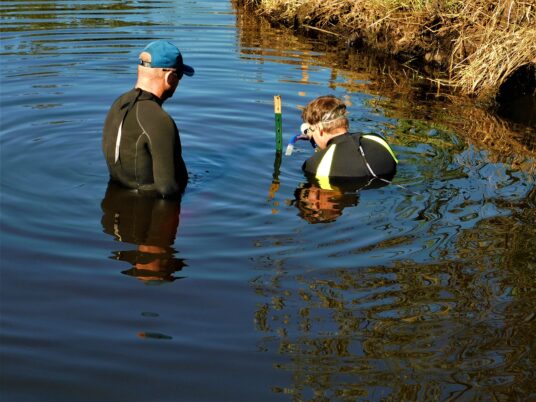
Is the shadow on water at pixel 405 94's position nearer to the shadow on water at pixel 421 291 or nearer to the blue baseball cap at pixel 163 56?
the shadow on water at pixel 421 291

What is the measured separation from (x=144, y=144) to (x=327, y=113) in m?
2.05

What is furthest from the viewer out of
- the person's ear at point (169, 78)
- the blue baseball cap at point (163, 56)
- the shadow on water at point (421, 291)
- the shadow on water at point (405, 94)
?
the shadow on water at point (405, 94)

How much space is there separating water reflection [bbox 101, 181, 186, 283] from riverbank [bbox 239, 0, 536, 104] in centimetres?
638

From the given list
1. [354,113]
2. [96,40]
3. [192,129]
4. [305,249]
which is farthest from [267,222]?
[96,40]

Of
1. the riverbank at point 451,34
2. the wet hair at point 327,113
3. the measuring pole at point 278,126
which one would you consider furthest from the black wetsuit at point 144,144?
the riverbank at point 451,34

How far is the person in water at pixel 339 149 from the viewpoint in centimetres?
855

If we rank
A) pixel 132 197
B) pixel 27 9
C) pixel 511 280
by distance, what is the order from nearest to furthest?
pixel 511 280 → pixel 132 197 → pixel 27 9

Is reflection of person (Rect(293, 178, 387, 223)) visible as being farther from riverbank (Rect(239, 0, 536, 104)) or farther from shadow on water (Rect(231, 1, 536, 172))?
riverbank (Rect(239, 0, 536, 104))

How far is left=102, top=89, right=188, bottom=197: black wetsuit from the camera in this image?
728 centimetres

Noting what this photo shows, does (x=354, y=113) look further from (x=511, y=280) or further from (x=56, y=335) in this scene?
(x=56, y=335)

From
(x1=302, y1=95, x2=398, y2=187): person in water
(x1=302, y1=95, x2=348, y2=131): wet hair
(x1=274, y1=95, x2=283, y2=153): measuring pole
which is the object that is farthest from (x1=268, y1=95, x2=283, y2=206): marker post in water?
(x1=302, y1=95, x2=348, y2=131): wet hair

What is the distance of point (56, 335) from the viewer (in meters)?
5.19

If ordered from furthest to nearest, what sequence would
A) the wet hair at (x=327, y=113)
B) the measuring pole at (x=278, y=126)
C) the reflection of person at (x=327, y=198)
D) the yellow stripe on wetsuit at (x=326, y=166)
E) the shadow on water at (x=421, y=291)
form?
the measuring pole at (x=278, y=126) < the yellow stripe on wetsuit at (x=326, y=166) < the wet hair at (x=327, y=113) < the reflection of person at (x=327, y=198) < the shadow on water at (x=421, y=291)

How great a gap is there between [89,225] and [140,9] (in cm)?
1310
